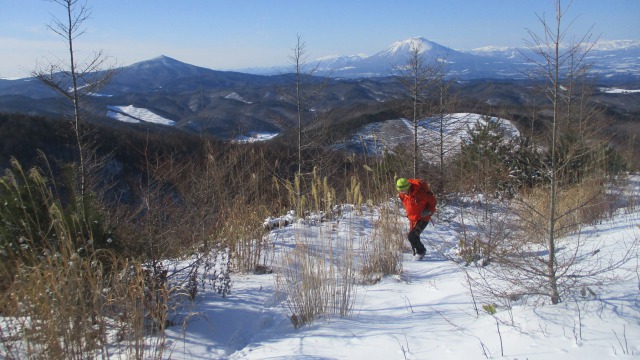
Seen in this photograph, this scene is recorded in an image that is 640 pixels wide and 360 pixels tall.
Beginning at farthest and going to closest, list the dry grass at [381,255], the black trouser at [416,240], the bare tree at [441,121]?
the bare tree at [441,121] → the black trouser at [416,240] → the dry grass at [381,255]

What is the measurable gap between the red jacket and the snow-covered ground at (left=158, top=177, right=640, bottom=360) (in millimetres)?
1349

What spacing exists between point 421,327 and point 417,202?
2712mm

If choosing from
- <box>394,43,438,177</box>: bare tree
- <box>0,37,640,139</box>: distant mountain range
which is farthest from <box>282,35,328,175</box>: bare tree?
<box>0,37,640,139</box>: distant mountain range

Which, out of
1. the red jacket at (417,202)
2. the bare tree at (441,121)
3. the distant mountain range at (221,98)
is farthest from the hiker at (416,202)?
the distant mountain range at (221,98)

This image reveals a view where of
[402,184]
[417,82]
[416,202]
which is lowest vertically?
[416,202]

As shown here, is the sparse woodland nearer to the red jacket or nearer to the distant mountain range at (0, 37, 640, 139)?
the red jacket

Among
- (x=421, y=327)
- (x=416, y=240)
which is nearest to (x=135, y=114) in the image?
(x=416, y=240)

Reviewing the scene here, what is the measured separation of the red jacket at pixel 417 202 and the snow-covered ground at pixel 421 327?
135 centimetres

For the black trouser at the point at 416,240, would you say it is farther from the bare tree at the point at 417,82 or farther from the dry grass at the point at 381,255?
the bare tree at the point at 417,82

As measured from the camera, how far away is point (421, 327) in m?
3.05

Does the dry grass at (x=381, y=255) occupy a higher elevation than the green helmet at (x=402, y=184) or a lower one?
lower

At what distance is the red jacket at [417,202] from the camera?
5.56 metres

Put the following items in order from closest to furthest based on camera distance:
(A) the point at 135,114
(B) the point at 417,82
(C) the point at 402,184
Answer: (C) the point at 402,184 → (B) the point at 417,82 → (A) the point at 135,114

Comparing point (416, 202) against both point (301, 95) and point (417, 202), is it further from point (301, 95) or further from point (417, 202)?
point (301, 95)
